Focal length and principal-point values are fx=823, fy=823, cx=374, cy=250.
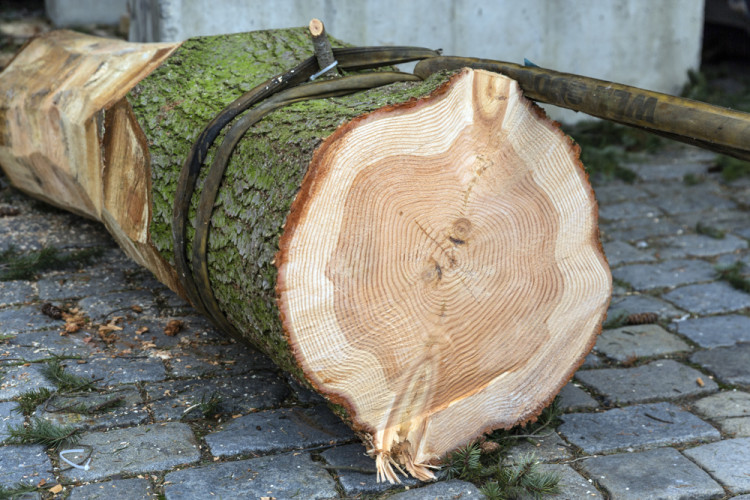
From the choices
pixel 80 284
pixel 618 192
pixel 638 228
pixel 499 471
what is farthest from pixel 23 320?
pixel 618 192

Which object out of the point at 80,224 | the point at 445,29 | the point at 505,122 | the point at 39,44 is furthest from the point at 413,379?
the point at 445,29

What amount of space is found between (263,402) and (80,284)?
4.00 ft

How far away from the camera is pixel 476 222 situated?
2.15m

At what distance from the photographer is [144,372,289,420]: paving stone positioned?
7.97 feet

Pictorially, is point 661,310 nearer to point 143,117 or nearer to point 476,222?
point 476,222

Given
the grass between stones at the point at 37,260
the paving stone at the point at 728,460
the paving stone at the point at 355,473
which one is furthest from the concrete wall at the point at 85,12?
the paving stone at the point at 728,460

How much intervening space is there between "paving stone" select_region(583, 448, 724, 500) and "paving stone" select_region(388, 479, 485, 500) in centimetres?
34

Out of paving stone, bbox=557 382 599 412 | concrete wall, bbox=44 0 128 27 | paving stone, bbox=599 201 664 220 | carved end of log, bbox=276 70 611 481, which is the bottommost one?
paving stone, bbox=557 382 599 412

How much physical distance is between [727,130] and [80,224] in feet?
9.90

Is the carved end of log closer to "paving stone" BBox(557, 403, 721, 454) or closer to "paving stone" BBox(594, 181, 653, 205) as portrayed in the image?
"paving stone" BBox(557, 403, 721, 454)

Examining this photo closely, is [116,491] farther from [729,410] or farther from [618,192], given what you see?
[618,192]

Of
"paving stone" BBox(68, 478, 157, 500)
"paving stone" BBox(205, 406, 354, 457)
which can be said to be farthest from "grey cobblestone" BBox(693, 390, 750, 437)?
"paving stone" BBox(68, 478, 157, 500)

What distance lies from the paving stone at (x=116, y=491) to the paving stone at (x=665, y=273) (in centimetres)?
230

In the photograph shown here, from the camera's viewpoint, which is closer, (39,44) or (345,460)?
(345,460)
